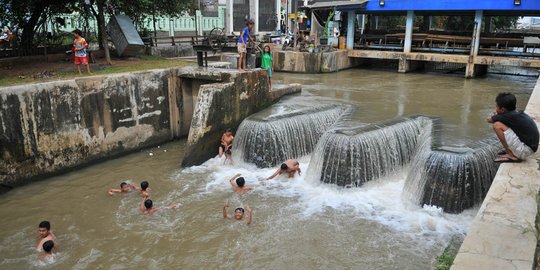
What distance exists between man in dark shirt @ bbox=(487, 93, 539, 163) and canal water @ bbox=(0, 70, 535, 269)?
5.14 ft

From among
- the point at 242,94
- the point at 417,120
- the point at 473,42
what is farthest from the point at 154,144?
the point at 473,42

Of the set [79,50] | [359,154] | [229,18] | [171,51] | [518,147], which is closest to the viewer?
[518,147]

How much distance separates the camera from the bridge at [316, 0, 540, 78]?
56.6ft

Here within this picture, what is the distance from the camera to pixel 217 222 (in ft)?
24.3

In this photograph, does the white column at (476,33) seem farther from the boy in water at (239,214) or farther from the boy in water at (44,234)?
the boy in water at (44,234)

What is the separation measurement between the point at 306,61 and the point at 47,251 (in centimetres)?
1483

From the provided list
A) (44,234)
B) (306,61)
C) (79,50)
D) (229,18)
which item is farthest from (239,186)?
(229,18)

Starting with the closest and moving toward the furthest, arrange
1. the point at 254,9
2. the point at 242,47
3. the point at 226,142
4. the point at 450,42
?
1. the point at 226,142
2. the point at 242,47
3. the point at 450,42
4. the point at 254,9

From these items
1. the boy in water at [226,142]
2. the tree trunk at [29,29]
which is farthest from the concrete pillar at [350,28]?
the tree trunk at [29,29]

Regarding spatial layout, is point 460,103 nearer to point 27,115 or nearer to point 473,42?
point 473,42

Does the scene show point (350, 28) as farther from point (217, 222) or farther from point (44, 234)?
point (44, 234)

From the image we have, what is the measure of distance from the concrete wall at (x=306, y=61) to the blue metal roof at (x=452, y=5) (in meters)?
2.94

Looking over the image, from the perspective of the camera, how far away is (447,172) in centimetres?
770

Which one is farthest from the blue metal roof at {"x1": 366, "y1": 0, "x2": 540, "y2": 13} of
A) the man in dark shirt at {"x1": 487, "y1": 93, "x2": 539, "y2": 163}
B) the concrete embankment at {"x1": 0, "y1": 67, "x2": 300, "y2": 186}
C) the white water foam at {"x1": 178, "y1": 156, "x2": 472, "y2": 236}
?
the man in dark shirt at {"x1": 487, "y1": 93, "x2": 539, "y2": 163}
